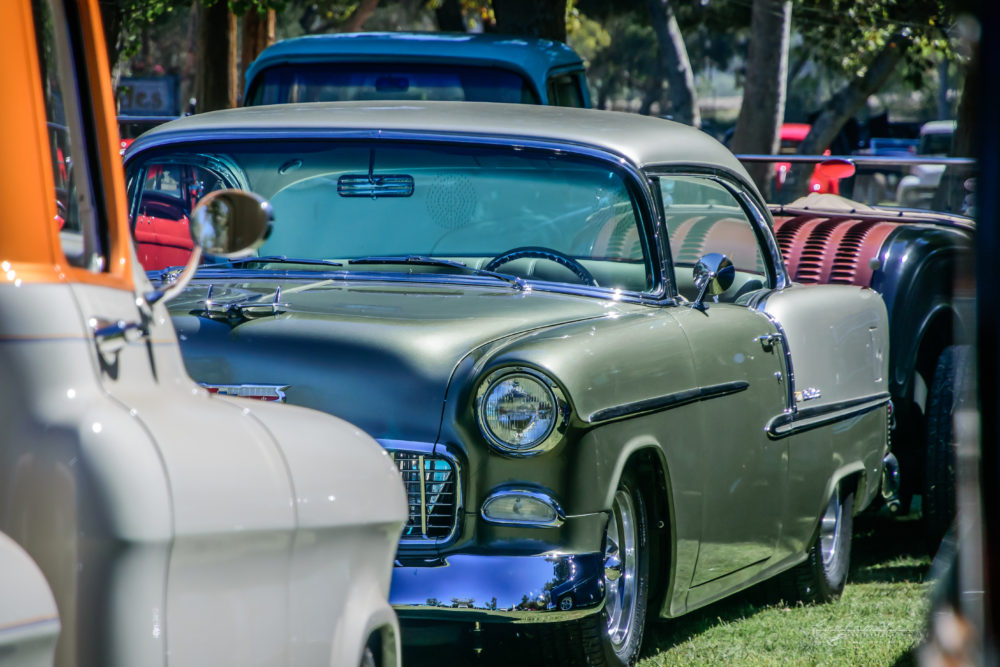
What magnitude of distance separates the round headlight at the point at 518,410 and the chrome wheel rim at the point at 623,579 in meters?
0.45

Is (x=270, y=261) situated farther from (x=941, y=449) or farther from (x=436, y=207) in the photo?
(x=941, y=449)

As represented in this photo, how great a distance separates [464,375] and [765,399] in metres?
1.44

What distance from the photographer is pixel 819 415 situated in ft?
17.9

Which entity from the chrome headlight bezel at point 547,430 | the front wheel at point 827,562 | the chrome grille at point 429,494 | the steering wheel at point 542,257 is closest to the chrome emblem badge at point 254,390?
the chrome grille at point 429,494

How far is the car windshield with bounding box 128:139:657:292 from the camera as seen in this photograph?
4.93m

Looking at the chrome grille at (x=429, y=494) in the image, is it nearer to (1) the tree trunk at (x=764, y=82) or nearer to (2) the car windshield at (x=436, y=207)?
(2) the car windshield at (x=436, y=207)

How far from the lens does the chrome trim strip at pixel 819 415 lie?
202 inches

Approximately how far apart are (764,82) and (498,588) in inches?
619

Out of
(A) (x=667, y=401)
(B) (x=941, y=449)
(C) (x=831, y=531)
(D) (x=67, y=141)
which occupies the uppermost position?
(D) (x=67, y=141)

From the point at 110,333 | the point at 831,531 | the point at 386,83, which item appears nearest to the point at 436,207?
the point at 831,531

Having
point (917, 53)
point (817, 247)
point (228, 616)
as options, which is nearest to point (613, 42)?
point (917, 53)

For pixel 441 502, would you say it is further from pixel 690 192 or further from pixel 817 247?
pixel 817 247

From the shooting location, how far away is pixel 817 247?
680 cm

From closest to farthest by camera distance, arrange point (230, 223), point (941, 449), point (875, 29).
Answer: point (230, 223) < point (941, 449) < point (875, 29)
